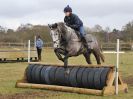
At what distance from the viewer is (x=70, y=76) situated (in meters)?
14.1

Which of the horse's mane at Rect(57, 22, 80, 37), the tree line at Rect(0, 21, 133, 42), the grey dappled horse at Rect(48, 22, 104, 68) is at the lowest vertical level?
the grey dappled horse at Rect(48, 22, 104, 68)

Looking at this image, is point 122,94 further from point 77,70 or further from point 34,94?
point 34,94

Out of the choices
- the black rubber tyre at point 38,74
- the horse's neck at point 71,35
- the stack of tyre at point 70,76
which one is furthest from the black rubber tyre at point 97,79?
the black rubber tyre at point 38,74

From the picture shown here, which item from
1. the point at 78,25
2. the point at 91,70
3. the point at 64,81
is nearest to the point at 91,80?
the point at 91,70

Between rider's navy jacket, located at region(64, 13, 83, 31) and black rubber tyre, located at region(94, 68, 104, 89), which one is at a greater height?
rider's navy jacket, located at region(64, 13, 83, 31)

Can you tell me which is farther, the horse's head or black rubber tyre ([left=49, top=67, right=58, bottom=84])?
black rubber tyre ([left=49, top=67, right=58, bottom=84])

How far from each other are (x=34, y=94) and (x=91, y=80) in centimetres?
192

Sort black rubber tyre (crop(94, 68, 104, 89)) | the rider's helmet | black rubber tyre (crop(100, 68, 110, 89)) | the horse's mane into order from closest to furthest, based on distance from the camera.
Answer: black rubber tyre (crop(100, 68, 110, 89)), black rubber tyre (crop(94, 68, 104, 89)), the horse's mane, the rider's helmet

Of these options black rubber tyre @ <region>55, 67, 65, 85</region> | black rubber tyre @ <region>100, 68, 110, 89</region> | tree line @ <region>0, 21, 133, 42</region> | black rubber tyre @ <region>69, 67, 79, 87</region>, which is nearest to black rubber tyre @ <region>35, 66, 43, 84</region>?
black rubber tyre @ <region>55, 67, 65, 85</region>

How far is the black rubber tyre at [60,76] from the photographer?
47.5 ft

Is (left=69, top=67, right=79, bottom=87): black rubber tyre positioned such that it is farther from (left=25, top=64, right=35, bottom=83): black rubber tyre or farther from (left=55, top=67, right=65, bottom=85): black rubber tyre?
(left=25, top=64, right=35, bottom=83): black rubber tyre

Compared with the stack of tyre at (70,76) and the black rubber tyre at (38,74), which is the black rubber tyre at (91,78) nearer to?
the stack of tyre at (70,76)

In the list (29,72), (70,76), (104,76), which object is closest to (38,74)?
(29,72)

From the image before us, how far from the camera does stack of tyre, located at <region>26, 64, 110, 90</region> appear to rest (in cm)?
1328
